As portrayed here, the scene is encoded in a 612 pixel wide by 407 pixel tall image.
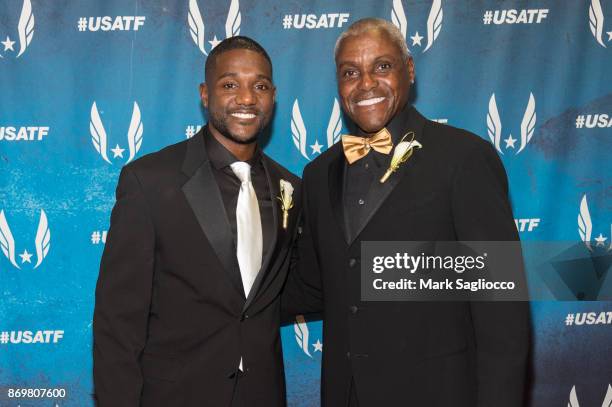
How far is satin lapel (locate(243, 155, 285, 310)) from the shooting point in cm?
203

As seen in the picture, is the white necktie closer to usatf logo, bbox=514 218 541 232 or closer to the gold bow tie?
the gold bow tie

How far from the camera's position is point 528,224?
321cm

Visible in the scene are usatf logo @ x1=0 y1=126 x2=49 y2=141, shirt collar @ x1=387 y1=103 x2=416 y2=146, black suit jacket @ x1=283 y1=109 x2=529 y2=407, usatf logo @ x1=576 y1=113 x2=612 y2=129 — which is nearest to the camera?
black suit jacket @ x1=283 y1=109 x2=529 y2=407

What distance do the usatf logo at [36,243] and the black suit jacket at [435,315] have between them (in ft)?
5.95

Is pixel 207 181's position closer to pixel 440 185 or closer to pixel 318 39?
pixel 440 185

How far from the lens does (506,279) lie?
195 cm

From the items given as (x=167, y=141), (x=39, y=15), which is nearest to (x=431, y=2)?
(x=167, y=141)

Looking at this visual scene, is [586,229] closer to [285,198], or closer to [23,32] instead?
[285,198]

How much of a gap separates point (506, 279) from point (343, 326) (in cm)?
56

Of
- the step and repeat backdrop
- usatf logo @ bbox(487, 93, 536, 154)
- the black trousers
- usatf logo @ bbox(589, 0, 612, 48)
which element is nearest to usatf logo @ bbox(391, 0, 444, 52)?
the step and repeat backdrop

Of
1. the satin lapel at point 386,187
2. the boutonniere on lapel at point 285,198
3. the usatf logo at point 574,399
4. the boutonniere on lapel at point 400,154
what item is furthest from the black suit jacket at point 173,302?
the usatf logo at point 574,399

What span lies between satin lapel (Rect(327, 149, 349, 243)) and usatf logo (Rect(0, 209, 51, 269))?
174cm

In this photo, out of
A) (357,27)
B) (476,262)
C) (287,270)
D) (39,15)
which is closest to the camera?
(476,262)

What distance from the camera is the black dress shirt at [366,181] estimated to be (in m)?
1.99
